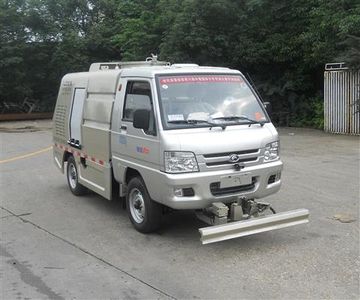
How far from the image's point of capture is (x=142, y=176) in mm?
6805

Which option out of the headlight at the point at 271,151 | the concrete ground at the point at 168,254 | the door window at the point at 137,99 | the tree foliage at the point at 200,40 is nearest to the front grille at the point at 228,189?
the headlight at the point at 271,151

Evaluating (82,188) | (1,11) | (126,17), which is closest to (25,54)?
(1,11)

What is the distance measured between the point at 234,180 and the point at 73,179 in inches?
168

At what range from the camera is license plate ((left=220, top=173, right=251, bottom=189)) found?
20.9 ft

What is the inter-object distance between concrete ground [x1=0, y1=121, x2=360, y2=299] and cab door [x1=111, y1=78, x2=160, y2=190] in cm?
92

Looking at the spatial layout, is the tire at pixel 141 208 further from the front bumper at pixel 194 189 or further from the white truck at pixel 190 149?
the front bumper at pixel 194 189

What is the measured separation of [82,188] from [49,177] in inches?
97.9

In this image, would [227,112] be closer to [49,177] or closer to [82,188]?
[82,188]

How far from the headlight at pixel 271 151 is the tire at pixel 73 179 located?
3850mm

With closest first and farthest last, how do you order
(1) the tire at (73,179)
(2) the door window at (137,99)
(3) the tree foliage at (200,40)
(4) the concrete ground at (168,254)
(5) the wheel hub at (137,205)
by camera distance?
(4) the concrete ground at (168,254), (2) the door window at (137,99), (5) the wheel hub at (137,205), (1) the tire at (73,179), (3) the tree foliage at (200,40)

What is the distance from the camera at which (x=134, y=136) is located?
6.99 meters

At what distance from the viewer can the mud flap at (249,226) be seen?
588 cm

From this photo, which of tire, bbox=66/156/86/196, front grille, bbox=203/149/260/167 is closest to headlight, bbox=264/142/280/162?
front grille, bbox=203/149/260/167

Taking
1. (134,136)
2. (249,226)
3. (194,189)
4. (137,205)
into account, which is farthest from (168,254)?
(134,136)
